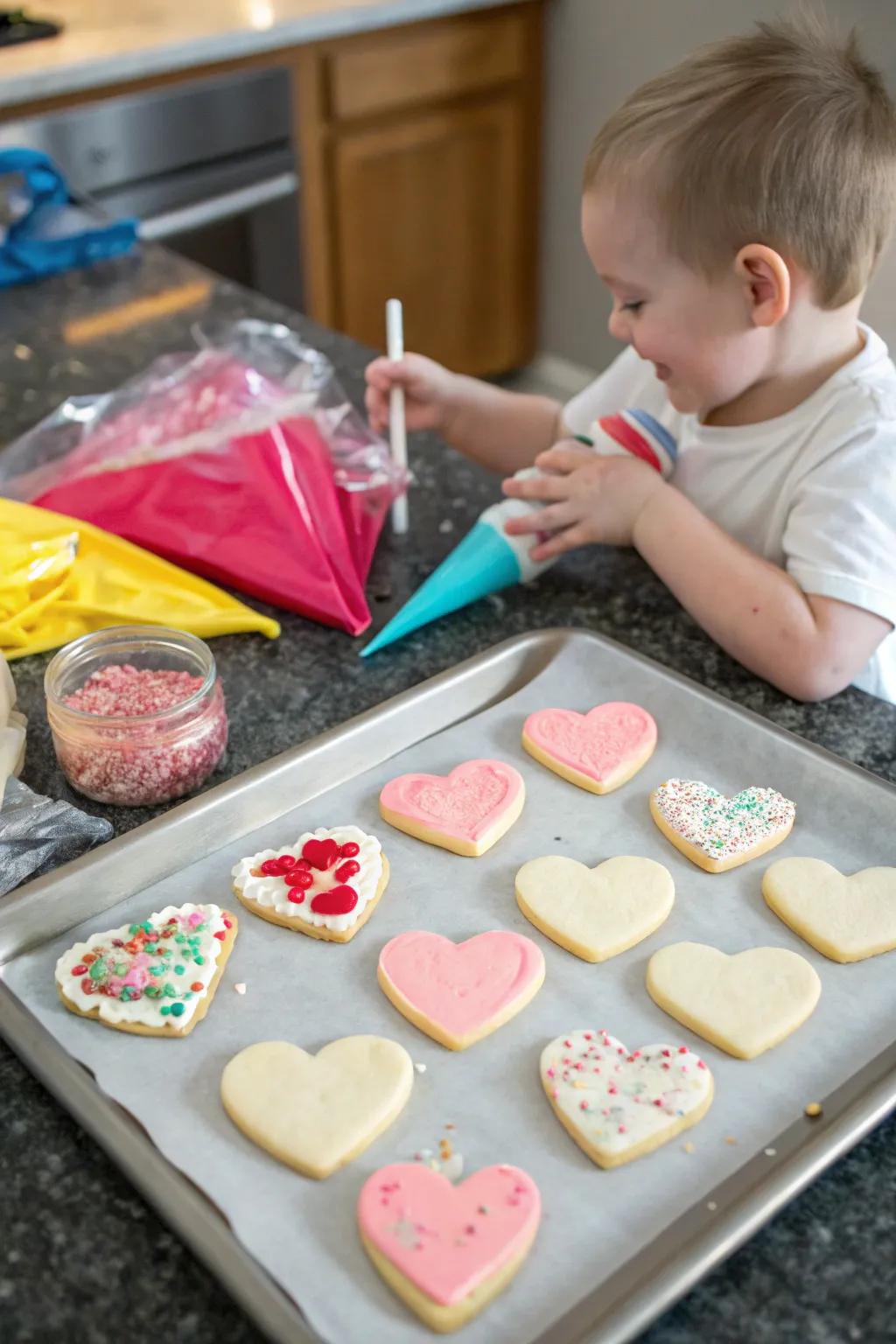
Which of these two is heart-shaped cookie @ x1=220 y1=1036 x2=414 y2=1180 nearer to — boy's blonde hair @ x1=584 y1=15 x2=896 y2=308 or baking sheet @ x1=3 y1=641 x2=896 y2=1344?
baking sheet @ x1=3 y1=641 x2=896 y2=1344

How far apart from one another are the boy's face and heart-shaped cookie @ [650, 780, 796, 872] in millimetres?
391

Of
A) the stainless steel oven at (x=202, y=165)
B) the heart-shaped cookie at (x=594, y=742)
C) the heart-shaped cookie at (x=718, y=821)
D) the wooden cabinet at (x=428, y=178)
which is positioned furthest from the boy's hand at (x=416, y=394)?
the wooden cabinet at (x=428, y=178)

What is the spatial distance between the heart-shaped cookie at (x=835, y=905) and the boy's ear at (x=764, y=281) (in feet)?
1.50

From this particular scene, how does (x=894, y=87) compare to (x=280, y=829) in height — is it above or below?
above

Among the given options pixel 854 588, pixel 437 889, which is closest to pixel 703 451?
pixel 854 588

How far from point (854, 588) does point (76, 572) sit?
0.61 metres

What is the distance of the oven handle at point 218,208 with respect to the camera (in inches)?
94.0

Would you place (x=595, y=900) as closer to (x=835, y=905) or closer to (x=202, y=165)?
(x=835, y=905)

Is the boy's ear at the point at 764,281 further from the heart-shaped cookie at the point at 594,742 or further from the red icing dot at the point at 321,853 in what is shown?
the red icing dot at the point at 321,853

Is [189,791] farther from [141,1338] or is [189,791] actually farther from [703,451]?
[703,451]

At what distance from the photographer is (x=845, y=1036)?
2.27ft

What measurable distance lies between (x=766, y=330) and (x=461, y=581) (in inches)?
12.7

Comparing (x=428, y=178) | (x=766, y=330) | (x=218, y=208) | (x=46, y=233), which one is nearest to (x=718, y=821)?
(x=766, y=330)

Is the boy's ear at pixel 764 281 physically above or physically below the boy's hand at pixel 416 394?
above
